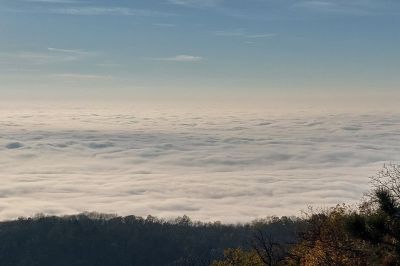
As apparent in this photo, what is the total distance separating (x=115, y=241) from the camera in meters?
141

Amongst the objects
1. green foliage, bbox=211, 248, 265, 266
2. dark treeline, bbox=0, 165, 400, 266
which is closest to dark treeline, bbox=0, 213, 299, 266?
dark treeline, bbox=0, 165, 400, 266

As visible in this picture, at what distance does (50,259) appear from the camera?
129125 mm

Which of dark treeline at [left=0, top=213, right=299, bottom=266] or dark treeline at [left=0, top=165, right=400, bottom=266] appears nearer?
dark treeline at [left=0, top=165, right=400, bottom=266]

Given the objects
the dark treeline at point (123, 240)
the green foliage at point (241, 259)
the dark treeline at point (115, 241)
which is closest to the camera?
the green foliage at point (241, 259)

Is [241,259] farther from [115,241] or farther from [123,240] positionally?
[115,241]

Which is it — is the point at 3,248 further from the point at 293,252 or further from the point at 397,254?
the point at 397,254

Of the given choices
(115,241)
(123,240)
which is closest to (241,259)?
(123,240)

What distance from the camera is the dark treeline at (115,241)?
5133 inches

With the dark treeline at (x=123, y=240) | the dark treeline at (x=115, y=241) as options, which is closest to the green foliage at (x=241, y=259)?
the dark treeline at (x=123, y=240)

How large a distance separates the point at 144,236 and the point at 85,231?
16336 mm

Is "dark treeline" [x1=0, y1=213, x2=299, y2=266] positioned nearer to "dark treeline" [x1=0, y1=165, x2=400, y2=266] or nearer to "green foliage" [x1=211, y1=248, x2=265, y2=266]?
"dark treeline" [x1=0, y1=165, x2=400, y2=266]

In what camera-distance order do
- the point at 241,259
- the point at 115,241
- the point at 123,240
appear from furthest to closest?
the point at 123,240
the point at 115,241
the point at 241,259

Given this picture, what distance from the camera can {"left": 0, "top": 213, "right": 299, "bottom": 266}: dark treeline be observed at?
428 ft

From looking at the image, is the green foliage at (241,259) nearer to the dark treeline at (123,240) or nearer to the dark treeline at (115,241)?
the dark treeline at (123,240)
